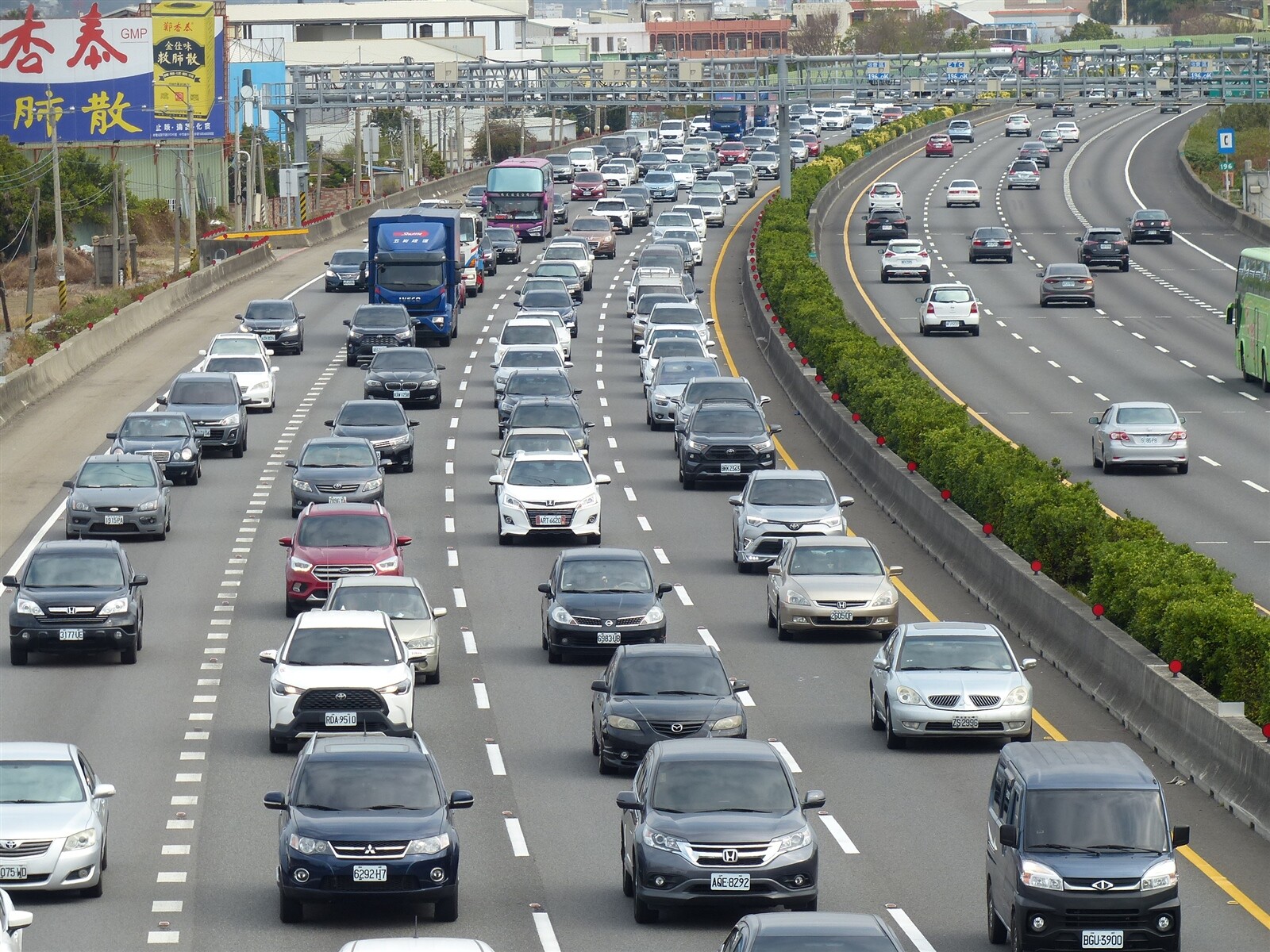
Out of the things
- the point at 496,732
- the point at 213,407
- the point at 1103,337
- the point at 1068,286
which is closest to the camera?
the point at 496,732

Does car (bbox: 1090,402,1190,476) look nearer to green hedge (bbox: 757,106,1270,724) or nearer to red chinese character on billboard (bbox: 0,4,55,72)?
green hedge (bbox: 757,106,1270,724)

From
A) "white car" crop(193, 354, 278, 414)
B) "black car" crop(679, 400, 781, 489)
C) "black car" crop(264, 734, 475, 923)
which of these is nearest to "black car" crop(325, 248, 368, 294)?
"white car" crop(193, 354, 278, 414)

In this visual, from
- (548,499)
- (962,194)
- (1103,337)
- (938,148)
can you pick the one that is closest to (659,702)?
(548,499)

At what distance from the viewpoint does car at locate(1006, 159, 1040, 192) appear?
367 feet

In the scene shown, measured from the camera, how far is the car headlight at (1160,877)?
52.3 ft

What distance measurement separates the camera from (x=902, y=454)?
41688 mm

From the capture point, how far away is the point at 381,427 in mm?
43375

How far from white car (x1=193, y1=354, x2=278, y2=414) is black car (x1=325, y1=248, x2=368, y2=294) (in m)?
23.0

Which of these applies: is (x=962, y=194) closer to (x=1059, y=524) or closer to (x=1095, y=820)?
(x=1059, y=524)

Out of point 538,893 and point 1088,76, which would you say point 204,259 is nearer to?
point 1088,76

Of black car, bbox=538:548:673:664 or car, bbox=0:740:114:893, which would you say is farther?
black car, bbox=538:548:673:664

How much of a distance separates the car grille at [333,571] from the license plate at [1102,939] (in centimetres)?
1666

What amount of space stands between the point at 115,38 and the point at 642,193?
944 inches

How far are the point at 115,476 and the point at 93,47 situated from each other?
228 ft
